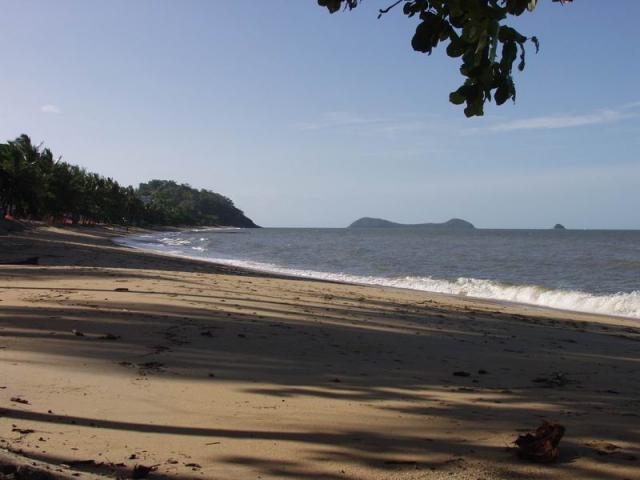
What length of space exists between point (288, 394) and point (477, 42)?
10.1 ft

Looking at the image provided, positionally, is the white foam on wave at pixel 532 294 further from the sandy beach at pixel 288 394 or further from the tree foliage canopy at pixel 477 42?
the tree foliage canopy at pixel 477 42

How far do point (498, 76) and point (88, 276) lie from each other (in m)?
12.8

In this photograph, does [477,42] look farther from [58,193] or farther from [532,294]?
[58,193]

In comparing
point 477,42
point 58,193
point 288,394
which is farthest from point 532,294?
point 58,193

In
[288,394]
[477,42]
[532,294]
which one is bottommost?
[288,394]

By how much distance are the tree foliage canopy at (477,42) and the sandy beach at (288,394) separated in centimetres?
190

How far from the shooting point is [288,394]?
460cm

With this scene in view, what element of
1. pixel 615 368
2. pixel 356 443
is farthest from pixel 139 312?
pixel 615 368

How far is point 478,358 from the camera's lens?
23.3ft

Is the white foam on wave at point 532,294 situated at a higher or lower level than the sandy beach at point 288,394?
higher

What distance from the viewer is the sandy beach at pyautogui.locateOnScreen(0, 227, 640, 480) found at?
3.12m

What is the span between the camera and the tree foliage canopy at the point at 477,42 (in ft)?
7.94

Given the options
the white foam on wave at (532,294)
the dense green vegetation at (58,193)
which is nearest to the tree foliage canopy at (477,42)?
the white foam on wave at (532,294)

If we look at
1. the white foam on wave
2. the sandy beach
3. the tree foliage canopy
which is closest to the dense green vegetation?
the white foam on wave
